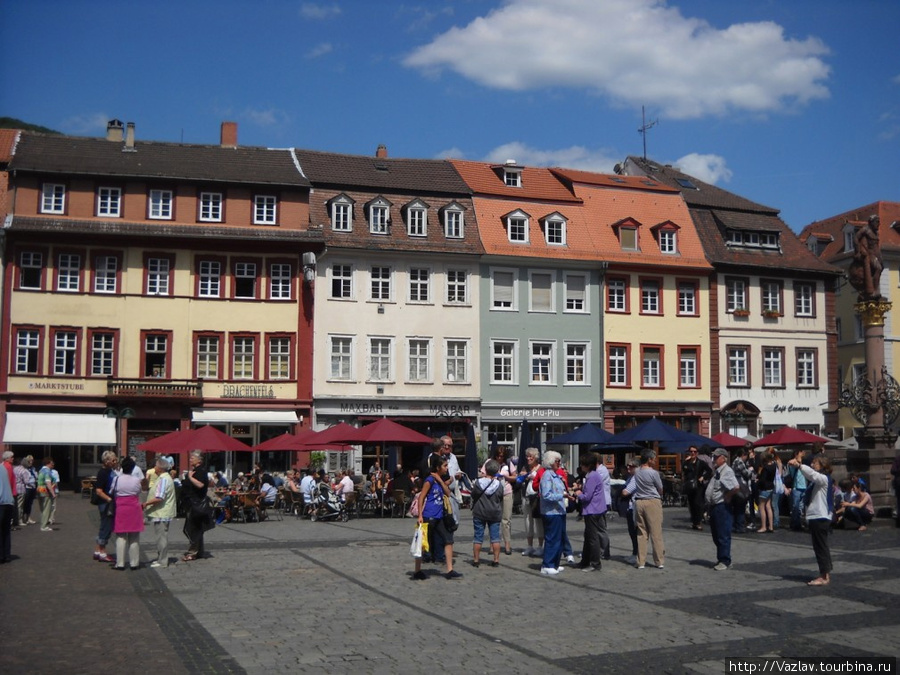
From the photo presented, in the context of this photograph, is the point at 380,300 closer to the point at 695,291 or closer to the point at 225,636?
the point at 695,291

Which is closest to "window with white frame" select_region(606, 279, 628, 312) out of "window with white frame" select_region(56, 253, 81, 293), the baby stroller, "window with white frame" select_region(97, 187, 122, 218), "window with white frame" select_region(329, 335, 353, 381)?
"window with white frame" select_region(329, 335, 353, 381)

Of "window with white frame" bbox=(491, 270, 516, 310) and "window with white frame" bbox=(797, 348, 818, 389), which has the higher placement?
"window with white frame" bbox=(491, 270, 516, 310)

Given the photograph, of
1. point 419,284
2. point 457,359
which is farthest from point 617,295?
point 419,284

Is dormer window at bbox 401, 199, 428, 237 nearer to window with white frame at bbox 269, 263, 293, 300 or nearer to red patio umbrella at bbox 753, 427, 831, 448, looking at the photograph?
window with white frame at bbox 269, 263, 293, 300

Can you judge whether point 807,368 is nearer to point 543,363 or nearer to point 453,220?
point 543,363

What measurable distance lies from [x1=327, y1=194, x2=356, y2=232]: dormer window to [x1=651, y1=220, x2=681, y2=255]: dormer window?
45.8 feet

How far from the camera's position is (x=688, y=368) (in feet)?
154

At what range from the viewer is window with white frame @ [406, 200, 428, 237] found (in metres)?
43.9

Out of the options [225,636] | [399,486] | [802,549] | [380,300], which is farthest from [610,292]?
[225,636]

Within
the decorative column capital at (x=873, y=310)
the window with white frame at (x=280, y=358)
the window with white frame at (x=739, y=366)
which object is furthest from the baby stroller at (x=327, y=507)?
the window with white frame at (x=739, y=366)

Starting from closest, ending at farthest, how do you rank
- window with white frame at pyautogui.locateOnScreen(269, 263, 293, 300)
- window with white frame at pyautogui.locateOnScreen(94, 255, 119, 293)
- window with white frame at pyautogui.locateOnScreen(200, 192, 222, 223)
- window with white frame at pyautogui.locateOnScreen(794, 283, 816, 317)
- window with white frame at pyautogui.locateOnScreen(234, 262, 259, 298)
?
1. window with white frame at pyautogui.locateOnScreen(94, 255, 119, 293)
2. window with white frame at pyautogui.locateOnScreen(200, 192, 222, 223)
3. window with white frame at pyautogui.locateOnScreen(234, 262, 259, 298)
4. window with white frame at pyautogui.locateOnScreen(269, 263, 293, 300)
5. window with white frame at pyautogui.locateOnScreen(794, 283, 816, 317)

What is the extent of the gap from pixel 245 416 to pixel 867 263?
24.8 metres

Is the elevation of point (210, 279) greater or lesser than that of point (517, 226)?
lesser

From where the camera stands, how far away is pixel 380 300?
43094 millimetres
